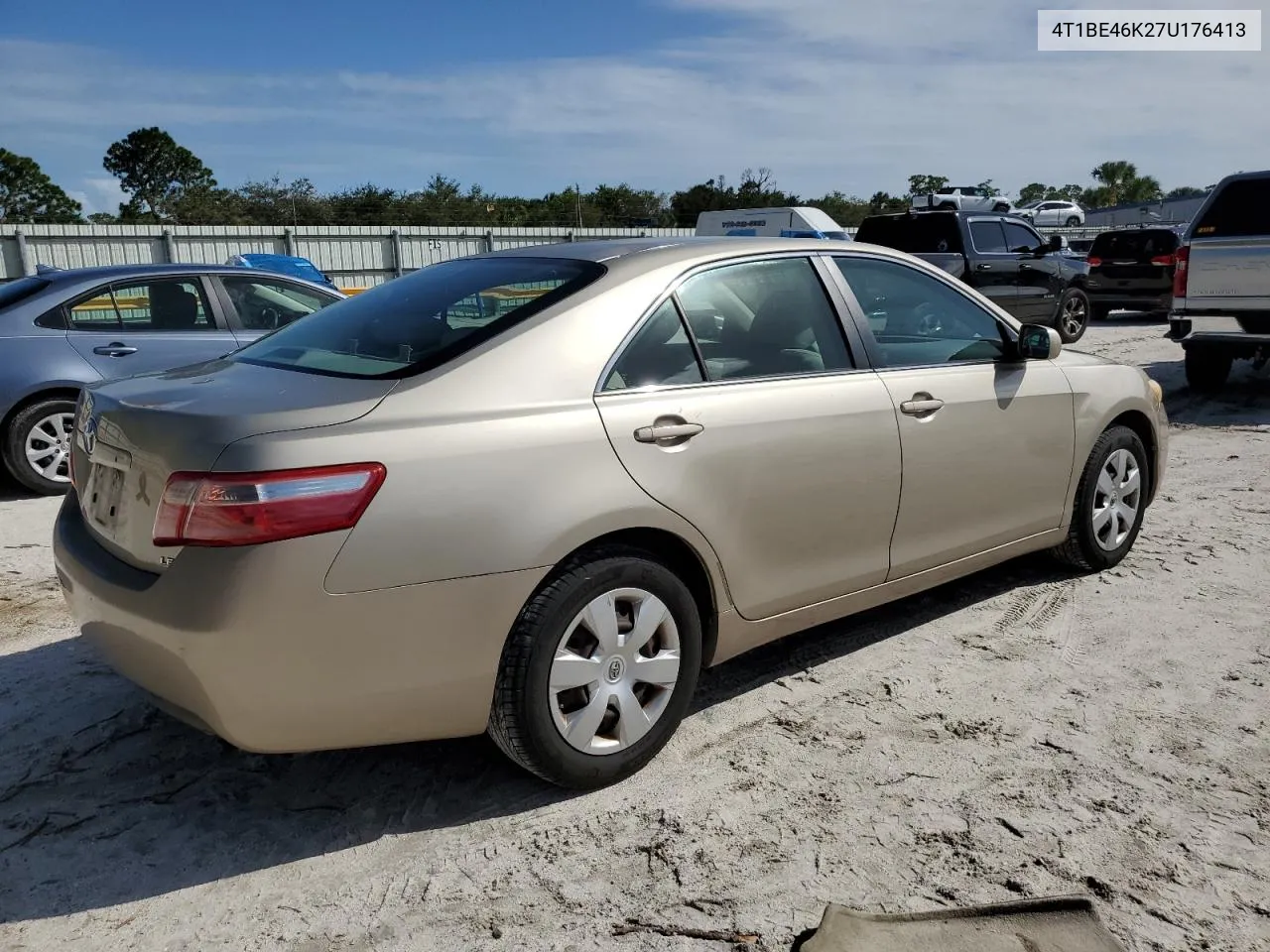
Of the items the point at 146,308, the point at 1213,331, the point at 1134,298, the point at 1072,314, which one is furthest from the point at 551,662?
the point at 1134,298

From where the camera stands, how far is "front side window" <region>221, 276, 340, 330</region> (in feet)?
24.1

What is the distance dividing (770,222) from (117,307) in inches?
550

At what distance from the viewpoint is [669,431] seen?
308cm

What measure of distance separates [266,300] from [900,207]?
45598 mm

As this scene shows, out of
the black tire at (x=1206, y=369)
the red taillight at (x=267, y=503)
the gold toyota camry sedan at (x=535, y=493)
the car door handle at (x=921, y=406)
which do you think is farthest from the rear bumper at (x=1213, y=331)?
the red taillight at (x=267, y=503)

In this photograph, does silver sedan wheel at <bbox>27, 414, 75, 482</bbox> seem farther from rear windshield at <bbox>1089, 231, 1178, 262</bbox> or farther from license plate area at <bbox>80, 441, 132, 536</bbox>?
rear windshield at <bbox>1089, 231, 1178, 262</bbox>

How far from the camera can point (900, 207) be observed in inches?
1930

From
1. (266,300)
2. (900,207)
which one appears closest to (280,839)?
(266,300)

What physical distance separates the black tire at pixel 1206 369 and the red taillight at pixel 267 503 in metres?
9.85

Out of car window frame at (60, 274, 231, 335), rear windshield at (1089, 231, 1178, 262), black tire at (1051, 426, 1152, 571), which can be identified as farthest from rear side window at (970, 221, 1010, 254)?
car window frame at (60, 274, 231, 335)

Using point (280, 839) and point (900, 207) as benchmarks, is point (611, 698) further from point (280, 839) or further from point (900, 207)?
point (900, 207)

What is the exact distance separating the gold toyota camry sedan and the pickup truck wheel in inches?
499

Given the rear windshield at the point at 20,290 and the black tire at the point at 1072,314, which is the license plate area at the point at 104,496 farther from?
the black tire at the point at 1072,314

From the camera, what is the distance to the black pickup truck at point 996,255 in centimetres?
1385
